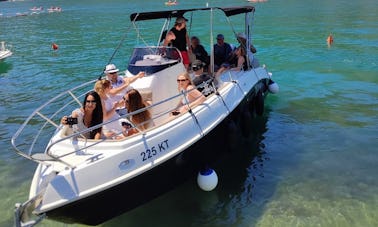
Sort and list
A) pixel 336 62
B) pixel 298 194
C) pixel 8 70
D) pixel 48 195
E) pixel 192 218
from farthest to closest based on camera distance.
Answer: pixel 8 70
pixel 336 62
pixel 298 194
pixel 192 218
pixel 48 195

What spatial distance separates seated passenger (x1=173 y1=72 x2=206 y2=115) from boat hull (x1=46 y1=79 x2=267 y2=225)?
0.60 meters

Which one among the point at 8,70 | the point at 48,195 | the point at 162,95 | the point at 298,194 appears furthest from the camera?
the point at 8,70

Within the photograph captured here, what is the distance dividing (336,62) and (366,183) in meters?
10.8

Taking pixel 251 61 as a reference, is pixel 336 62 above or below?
below

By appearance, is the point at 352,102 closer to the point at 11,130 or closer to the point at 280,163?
the point at 280,163

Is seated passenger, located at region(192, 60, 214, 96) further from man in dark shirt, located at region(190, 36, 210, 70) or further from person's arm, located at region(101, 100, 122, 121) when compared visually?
person's arm, located at region(101, 100, 122, 121)

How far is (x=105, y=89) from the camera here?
6.90 meters

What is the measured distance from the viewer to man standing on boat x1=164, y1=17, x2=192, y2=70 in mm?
8992

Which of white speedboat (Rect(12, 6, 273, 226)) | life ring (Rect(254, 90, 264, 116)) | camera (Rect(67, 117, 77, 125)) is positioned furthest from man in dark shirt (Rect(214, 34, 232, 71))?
camera (Rect(67, 117, 77, 125))

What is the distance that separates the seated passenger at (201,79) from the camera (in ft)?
26.5

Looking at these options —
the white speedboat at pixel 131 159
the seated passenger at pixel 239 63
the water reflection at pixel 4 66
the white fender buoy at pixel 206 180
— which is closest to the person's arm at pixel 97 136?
the white speedboat at pixel 131 159

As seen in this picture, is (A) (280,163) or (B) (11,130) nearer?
(A) (280,163)

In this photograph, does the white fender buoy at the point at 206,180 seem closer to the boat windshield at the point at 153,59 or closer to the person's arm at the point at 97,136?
the person's arm at the point at 97,136

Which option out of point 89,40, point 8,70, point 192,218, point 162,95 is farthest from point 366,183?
point 89,40
